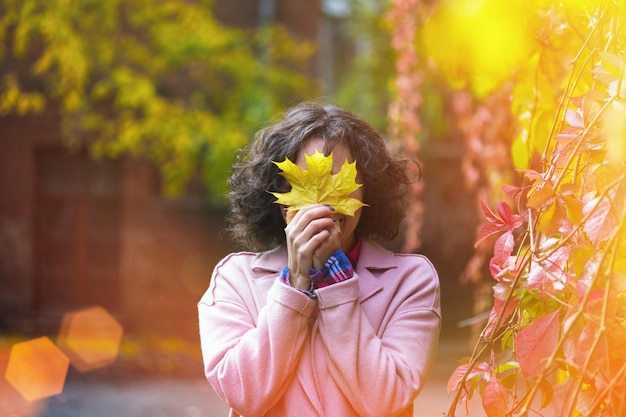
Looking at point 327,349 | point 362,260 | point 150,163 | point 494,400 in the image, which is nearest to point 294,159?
point 362,260

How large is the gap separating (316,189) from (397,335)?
32 cm

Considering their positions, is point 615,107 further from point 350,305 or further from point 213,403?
point 213,403

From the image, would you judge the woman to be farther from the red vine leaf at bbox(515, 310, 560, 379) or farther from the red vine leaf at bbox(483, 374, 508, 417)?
the red vine leaf at bbox(515, 310, 560, 379)

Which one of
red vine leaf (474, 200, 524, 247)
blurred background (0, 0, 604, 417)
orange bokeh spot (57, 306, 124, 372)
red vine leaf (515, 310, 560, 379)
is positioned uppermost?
red vine leaf (474, 200, 524, 247)

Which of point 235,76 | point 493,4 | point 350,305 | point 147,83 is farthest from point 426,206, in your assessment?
point 350,305

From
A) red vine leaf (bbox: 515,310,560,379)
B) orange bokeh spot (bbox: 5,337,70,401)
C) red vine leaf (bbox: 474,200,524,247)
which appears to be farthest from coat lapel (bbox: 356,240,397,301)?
orange bokeh spot (bbox: 5,337,70,401)

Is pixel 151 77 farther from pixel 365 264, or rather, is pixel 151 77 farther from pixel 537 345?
pixel 537 345

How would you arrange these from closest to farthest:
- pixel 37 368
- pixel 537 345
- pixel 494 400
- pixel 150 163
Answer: pixel 537 345
pixel 494 400
pixel 37 368
pixel 150 163

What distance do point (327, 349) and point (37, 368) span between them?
24.1ft

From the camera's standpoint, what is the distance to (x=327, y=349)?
4.78ft

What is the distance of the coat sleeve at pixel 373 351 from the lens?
1426 millimetres

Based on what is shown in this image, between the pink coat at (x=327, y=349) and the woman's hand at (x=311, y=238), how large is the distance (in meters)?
0.05

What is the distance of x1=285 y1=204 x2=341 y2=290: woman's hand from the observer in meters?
1.43

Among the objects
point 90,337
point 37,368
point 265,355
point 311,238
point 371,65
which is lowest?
point 90,337
